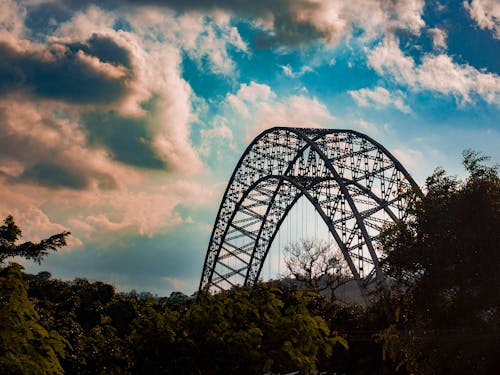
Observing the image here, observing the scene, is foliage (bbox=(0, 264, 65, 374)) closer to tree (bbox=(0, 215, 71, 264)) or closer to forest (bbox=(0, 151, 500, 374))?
forest (bbox=(0, 151, 500, 374))

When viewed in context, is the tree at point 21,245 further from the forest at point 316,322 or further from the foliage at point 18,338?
the foliage at point 18,338

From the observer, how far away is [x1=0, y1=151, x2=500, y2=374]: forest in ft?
52.0

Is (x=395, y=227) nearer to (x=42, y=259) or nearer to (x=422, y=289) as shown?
(x=422, y=289)

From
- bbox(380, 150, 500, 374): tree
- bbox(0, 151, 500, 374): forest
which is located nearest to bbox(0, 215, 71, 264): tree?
bbox(0, 151, 500, 374): forest

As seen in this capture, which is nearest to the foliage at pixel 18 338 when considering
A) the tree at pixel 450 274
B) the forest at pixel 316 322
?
the forest at pixel 316 322

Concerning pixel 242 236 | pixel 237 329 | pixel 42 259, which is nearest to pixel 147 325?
pixel 237 329

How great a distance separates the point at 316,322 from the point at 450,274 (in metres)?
11.2

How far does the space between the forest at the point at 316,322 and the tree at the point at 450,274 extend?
44 millimetres

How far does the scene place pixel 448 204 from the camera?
2692 centimetres

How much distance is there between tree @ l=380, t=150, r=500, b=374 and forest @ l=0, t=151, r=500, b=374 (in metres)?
0.04

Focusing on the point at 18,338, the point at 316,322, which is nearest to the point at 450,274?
the point at 316,322

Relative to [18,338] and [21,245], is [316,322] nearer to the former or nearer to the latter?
[18,338]

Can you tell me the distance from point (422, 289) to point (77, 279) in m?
56.3

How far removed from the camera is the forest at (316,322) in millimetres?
15836
